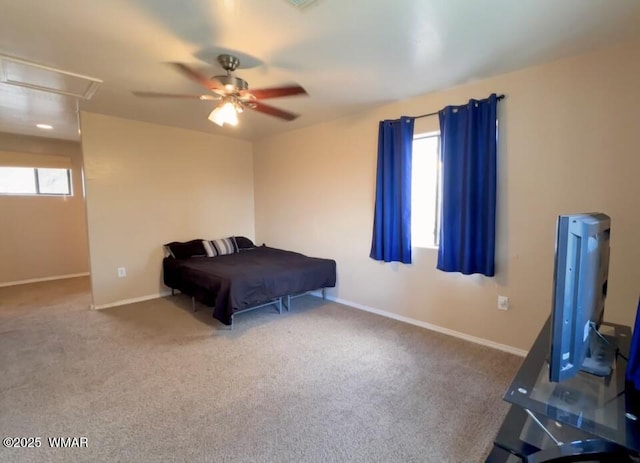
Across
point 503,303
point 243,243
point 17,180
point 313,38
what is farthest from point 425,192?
point 17,180

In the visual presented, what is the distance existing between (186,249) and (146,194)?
0.91 meters

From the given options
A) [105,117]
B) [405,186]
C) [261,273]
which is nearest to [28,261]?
[105,117]

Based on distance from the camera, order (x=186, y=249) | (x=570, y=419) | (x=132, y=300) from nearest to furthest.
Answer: (x=570, y=419) → (x=132, y=300) → (x=186, y=249)

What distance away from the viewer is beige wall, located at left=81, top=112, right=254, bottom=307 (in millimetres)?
3881

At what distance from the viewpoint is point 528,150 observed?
8.39 feet

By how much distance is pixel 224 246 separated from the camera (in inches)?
184

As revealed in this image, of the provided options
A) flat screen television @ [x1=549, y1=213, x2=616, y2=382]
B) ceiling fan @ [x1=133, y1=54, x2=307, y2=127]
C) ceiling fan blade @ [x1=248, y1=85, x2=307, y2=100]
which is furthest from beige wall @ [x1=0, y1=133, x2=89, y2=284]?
flat screen television @ [x1=549, y1=213, x2=616, y2=382]

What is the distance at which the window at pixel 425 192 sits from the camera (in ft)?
10.8

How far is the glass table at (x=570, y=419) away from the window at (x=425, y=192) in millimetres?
2049

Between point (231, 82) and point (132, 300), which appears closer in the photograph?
point (231, 82)

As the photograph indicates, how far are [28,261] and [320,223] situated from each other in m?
4.98

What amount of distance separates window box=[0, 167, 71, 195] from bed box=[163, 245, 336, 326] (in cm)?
289

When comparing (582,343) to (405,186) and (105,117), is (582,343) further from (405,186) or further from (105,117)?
(105,117)

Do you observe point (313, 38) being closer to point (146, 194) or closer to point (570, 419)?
point (570, 419)
